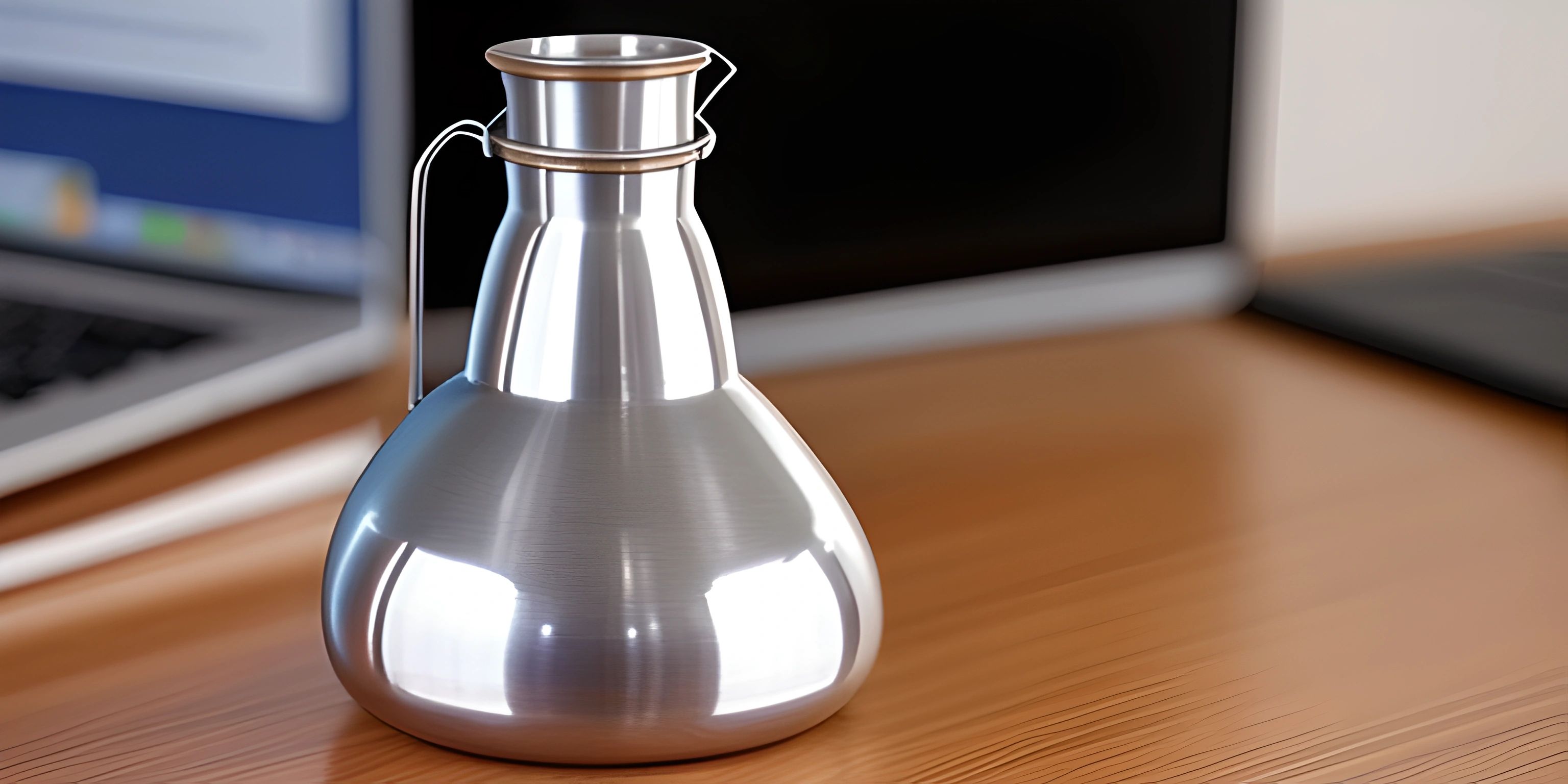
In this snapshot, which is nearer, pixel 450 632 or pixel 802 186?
pixel 450 632

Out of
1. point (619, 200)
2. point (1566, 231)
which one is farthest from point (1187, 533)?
point (1566, 231)

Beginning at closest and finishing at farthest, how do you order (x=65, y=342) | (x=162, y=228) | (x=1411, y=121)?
(x=65, y=342), (x=162, y=228), (x=1411, y=121)

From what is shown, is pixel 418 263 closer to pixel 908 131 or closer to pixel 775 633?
pixel 775 633

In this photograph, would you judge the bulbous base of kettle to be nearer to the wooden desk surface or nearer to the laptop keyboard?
the wooden desk surface

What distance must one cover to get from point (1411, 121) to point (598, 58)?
32.8 inches

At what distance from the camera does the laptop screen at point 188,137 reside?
75 cm

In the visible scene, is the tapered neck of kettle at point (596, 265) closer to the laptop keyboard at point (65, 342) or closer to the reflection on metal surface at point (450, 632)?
the reflection on metal surface at point (450, 632)

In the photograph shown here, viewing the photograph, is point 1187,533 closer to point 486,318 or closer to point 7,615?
point 486,318

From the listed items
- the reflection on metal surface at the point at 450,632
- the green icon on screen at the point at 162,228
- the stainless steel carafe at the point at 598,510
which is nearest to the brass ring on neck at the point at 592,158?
the stainless steel carafe at the point at 598,510

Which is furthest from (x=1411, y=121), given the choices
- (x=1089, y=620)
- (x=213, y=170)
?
(x=213, y=170)

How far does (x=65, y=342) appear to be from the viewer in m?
0.67

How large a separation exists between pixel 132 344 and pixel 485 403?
359 millimetres

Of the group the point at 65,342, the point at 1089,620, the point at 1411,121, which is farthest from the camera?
the point at 1411,121

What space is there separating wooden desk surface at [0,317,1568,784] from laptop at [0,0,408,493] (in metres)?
0.21
